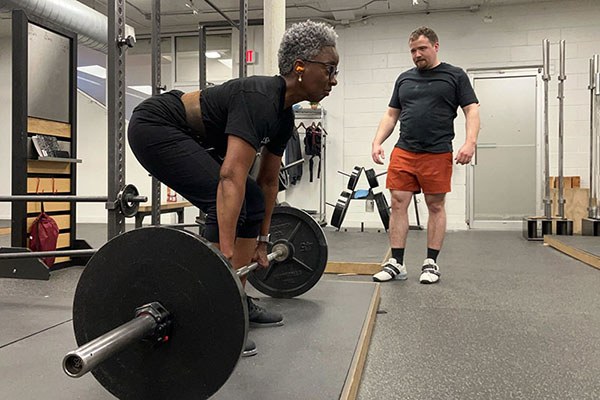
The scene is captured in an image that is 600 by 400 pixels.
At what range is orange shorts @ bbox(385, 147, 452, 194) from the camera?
2676 millimetres

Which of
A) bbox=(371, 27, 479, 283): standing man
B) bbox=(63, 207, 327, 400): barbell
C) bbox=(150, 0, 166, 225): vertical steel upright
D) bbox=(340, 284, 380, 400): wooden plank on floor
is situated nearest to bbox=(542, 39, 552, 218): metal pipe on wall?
bbox=(371, 27, 479, 283): standing man

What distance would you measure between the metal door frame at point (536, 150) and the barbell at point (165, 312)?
19.7 ft

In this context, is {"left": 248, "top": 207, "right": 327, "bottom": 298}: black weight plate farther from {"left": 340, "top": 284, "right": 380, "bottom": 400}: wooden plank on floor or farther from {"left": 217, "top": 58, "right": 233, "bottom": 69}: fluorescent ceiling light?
{"left": 217, "top": 58, "right": 233, "bottom": 69}: fluorescent ceiling light

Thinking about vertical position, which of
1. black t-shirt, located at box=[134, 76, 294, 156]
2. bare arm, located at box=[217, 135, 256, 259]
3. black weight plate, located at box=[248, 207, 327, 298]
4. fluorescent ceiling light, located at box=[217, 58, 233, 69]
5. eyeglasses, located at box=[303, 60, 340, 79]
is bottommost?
black weight plate, located at box=[248, 207, 327, 298]

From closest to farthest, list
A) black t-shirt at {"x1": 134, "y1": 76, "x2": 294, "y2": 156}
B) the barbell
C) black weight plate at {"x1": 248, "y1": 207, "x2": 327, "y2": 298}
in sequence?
the barbell, black t-shirt at {"x1": 134, "y1": 76, "x2": 294, "y2": 156}, black weight plate at {"x1": 248, "y1": 207, "x2": 327, "y2": 298}

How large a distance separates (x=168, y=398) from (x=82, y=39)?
5.61 m

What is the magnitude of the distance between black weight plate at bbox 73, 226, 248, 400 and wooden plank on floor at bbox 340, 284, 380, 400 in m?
0.34

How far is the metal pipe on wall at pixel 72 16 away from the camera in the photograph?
450 cm

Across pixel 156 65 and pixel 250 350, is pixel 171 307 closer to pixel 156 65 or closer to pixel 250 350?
pixel 250 350

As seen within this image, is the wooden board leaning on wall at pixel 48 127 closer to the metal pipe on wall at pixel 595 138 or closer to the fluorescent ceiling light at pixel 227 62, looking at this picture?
the fluorescent ceiling light at pixel 227 62

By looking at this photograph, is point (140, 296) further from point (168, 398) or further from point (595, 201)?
point (595, 201)

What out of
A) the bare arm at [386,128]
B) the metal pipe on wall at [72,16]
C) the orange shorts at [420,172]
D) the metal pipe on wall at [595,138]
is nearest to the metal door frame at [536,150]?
the metal pipe on wall at [595,138]

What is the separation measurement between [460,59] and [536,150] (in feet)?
5.19

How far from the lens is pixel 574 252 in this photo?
145 inches
